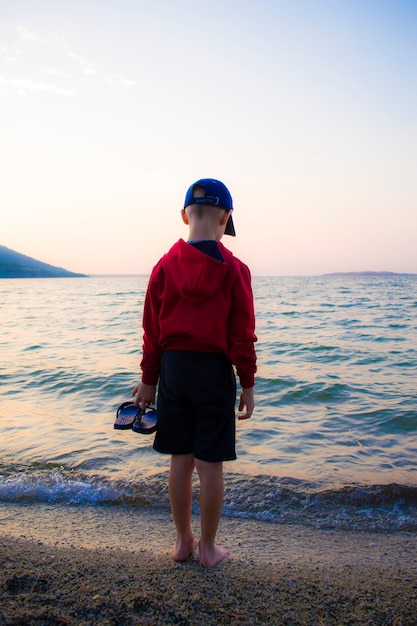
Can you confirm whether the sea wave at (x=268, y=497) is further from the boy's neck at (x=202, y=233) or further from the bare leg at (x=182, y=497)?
the boy's neck at (x=202, y=233)

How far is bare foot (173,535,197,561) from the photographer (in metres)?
2.56

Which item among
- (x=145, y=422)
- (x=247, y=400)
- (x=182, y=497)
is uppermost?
(x=247, y=400)

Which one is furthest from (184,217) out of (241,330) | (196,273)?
(241,330)

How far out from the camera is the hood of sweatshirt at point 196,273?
232 cm

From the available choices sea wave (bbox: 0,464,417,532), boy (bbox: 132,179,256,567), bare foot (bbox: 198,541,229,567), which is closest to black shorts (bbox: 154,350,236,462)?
boy (bbox: 132,179,256,567)

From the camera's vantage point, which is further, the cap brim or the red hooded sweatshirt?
the cap brim

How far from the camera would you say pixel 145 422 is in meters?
2.53

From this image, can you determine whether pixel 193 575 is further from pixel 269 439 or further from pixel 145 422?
pixel 269 439

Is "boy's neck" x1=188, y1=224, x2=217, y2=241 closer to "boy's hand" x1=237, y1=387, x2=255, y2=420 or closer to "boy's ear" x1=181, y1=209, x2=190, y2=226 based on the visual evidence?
"boy's ear" x1=181, y1=209, x2=190, y2=226

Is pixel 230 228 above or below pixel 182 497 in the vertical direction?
above

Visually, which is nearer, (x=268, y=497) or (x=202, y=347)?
(x=202, y=347)

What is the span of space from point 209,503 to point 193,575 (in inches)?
13.6

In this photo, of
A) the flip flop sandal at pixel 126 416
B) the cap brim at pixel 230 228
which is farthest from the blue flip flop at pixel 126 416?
the cap brim at pixel 230 228

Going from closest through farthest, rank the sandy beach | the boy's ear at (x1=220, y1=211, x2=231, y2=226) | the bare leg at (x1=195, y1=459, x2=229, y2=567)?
the sandy beach
the bare leg at (x1=195, y1=459, x2=229, y2=567)
the boy's ear at (x1=220, y1=211, x2=231, y2=226)
